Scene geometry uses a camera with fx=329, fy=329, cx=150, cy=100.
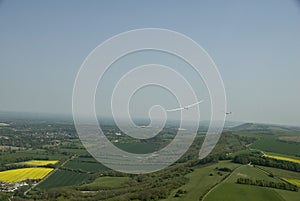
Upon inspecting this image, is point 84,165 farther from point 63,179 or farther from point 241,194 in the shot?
point 241,194

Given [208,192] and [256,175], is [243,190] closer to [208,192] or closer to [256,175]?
[208,192]

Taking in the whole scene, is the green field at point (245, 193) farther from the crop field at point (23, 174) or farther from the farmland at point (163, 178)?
the crop field at point (23, 174)

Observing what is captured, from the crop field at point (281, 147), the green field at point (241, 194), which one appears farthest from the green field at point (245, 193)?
the crop field at point (281, 147)

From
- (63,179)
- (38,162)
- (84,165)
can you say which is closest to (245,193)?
(63,179)

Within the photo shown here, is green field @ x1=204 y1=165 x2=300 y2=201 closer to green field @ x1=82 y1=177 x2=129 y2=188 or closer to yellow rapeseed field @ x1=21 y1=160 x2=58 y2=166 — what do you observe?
green field @ x1=82 y1=177 x2=129 y2=188

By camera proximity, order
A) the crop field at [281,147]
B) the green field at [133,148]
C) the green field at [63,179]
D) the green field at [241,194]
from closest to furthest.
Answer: the green field at [241,194] → the green field at [63,179] → the green field at [133,148] → the crop field at [281,147]

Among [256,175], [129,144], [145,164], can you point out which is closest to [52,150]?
[129,144]
